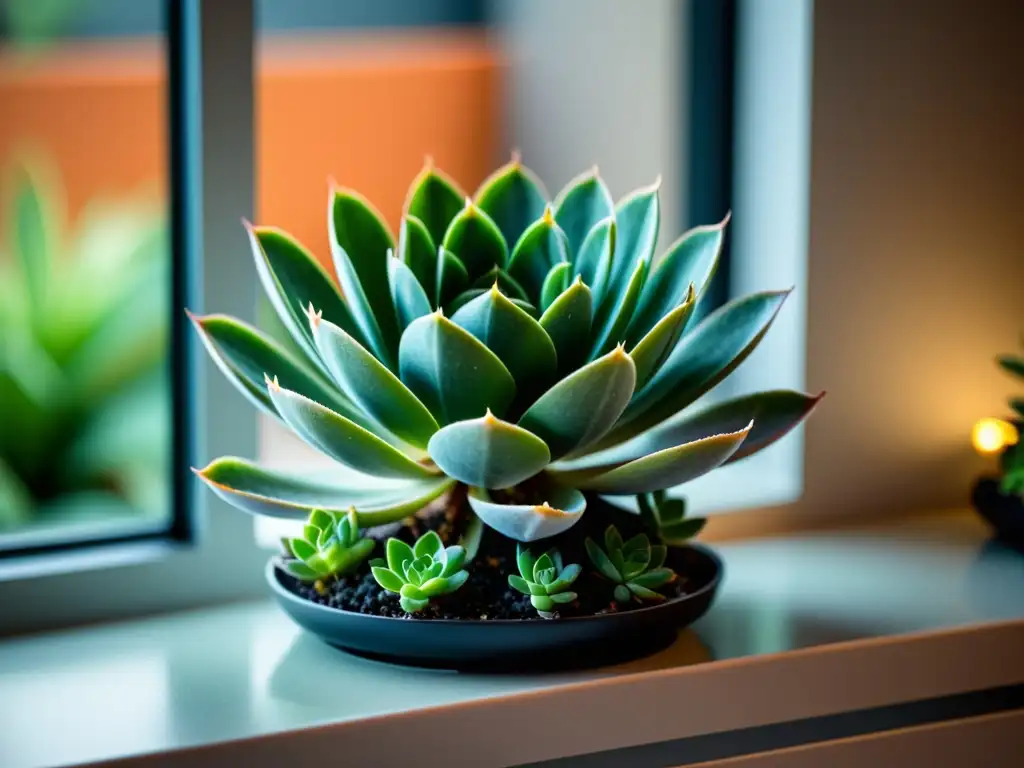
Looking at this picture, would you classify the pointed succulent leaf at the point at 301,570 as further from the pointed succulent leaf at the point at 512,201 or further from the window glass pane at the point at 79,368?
the window glass pane at the point at 79,368

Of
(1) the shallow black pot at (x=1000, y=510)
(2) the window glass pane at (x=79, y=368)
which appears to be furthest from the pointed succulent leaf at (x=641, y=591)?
(2) the window glass pane at (x=79, y=368)

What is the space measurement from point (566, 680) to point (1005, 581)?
17.3 inches

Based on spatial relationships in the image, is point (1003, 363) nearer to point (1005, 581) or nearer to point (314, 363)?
point (1005, 581)

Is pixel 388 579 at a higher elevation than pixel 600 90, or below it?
below

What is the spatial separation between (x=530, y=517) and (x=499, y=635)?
0.09 metres

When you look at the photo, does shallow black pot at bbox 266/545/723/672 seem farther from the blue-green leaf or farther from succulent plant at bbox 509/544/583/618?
the blue-green leaf

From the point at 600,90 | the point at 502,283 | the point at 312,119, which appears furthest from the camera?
the point at 312,119

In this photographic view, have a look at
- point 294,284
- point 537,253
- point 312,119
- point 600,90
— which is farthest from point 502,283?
point 312,119

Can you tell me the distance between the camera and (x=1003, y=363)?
3.56ft

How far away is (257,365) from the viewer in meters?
0.81

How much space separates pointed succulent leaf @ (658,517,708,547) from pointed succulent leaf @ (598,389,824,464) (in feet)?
0.20

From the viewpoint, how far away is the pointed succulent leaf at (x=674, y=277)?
82 centimetres

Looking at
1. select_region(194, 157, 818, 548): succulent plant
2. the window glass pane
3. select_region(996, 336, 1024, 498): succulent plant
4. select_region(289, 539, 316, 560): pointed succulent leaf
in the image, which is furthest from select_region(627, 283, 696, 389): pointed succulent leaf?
the window glass pane

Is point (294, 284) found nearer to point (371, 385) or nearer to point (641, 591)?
point (371, 385)
